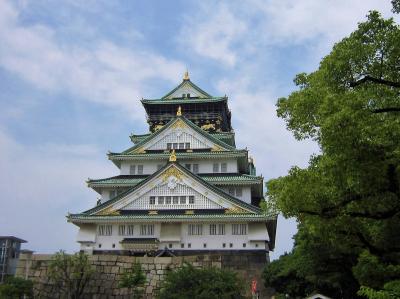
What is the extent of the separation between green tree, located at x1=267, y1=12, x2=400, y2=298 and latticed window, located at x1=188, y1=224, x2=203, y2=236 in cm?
2016

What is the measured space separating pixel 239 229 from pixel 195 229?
3.12m

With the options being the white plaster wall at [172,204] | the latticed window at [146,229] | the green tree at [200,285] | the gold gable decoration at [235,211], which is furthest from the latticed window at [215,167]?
the green tree at [200,285]

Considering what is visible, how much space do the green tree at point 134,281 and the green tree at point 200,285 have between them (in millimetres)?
4235

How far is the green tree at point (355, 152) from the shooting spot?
31.6 ft

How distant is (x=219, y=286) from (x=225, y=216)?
12994 millimetres

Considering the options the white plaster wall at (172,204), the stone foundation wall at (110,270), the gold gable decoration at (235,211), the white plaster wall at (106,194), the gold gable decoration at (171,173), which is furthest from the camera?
the white plaster wall at (106,194)

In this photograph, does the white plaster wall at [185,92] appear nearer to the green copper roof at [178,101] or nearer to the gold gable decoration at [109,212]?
the green copper roof at [178,101]

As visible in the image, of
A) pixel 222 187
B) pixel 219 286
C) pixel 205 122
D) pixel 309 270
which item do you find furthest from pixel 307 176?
pixel 205 122

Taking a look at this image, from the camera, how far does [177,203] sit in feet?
110

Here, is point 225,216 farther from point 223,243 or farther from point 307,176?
point 307,176

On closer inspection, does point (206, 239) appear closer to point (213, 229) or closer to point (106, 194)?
point (213, 229)

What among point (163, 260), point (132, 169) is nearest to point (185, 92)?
point (132, 169)

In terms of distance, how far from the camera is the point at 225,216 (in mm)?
31703

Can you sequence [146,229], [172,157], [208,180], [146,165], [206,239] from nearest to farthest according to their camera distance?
1. [206,239]
2. [146,229]
3. [172,157]
4. [208,180]
5. [146,165]
